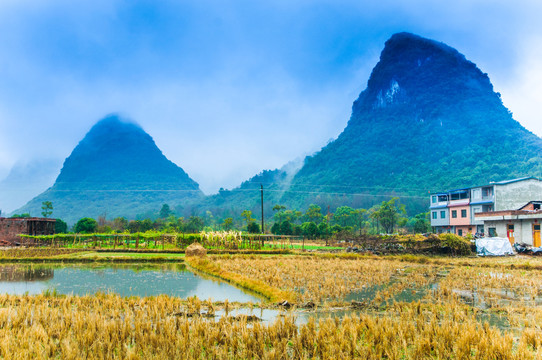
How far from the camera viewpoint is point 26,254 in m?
21.7

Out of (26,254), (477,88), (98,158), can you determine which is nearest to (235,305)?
(26,254)

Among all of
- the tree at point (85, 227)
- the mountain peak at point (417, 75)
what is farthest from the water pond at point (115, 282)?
the mountain peak at point (417, 75)

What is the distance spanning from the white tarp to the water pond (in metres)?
17.3

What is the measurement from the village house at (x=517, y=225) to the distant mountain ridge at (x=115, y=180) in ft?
354

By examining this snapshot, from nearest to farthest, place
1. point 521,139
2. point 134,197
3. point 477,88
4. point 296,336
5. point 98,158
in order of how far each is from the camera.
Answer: point 296,336 → point 521,139 → point 477,88 → point 134,197 → point 98,158

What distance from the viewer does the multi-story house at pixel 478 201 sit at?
3422 centimetres

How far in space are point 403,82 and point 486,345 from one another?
12636 cm

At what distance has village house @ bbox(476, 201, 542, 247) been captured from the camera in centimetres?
2373

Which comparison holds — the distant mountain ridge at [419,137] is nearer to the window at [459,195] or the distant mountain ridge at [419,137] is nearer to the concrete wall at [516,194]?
the window at [459,195]

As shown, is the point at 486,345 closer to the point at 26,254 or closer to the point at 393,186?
the point at 26,254

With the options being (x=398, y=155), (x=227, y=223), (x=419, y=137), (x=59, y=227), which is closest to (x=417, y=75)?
(x=419, y=137)

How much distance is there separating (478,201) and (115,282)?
113ft

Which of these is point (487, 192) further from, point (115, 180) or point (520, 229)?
point (115, 180)

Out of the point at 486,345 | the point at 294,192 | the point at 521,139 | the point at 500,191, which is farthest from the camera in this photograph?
the point at 294,192
